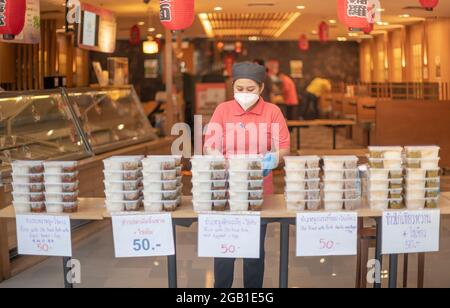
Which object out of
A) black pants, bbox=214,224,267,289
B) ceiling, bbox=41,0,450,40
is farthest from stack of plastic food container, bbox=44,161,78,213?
ceiling, bbox=41,0,450,40

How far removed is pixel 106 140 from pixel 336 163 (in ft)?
16.2

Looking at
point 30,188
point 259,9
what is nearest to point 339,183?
point 30,188

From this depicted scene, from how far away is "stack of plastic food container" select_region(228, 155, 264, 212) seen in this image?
4086 millimetres

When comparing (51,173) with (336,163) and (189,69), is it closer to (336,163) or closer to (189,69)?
(336,163)

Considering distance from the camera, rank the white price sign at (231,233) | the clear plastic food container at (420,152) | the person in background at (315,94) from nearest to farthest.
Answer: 1. the white price sign at (231,233)
2. the clear plastic food container at (420,152)
3. the person in background at (315,94)

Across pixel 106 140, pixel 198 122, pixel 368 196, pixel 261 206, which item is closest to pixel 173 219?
pixel 261 206

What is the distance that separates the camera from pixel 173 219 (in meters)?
4.10

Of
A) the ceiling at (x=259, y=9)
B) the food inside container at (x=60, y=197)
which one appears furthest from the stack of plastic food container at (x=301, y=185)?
the ceiling at (x=259, y=9)

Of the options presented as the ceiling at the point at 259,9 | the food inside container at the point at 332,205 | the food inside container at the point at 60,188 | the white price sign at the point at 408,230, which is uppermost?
the ceiling at the point at 259,9

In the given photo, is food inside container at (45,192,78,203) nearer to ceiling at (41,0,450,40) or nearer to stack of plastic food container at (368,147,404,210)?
stack of plastic food container at (368,147,404,210)

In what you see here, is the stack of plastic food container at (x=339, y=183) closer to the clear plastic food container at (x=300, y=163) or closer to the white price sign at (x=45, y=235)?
the clear plastic food container at (x=300, y=163)

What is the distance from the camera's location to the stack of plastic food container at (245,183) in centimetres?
409

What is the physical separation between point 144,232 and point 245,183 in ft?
1.97

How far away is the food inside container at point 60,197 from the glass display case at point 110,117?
3789mm
